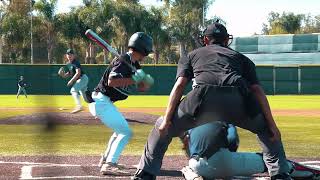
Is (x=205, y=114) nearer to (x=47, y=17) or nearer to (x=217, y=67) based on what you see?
(x=217, y=67)

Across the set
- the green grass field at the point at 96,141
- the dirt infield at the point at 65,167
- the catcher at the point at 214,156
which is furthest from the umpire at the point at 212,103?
the green grass field at the point at 96,141

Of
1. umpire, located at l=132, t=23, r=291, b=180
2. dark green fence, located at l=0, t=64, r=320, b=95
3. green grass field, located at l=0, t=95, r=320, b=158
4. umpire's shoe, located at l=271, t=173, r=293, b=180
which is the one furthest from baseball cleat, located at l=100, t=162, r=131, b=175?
dark green fence, located at l=0, t=64, r=320, b=95

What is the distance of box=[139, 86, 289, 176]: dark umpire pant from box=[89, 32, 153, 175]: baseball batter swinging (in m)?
1.76

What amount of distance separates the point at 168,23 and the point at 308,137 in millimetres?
55191

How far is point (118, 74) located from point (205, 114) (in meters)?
2.21

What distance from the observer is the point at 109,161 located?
7250 millimetres

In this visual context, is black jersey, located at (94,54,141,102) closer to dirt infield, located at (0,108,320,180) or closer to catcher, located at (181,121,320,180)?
dirt infield, located at (0,108,320,180)

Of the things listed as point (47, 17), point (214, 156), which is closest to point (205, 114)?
point (214, 156)

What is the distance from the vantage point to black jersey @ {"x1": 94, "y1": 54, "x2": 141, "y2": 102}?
6.84 metres

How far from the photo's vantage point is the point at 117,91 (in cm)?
739

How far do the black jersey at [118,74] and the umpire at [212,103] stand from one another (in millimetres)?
1513

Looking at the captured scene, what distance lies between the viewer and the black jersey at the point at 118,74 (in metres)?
6.84

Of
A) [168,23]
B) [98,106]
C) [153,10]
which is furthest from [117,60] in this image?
[168,23]

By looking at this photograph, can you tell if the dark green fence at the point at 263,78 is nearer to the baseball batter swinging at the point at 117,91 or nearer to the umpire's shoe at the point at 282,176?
the baseball batter swinging at the point at 117,91
